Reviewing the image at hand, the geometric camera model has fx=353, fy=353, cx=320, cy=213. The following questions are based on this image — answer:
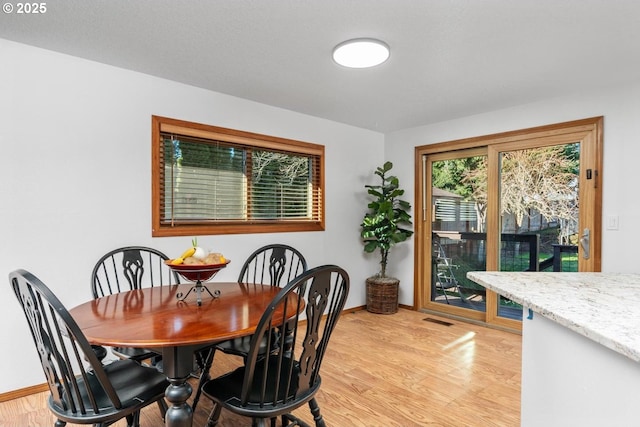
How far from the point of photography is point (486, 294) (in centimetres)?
383

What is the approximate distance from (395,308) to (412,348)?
1.14 meters

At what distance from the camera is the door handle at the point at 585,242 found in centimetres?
309

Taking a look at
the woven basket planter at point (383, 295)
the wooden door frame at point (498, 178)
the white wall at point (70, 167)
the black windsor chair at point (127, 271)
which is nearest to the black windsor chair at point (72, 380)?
→ the black windsor chair at point (127, 271)

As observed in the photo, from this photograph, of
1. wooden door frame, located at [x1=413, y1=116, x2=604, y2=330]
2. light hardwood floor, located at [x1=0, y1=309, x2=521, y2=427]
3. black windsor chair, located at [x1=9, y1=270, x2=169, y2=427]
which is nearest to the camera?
black windsor chair, located at [x1=9, y1=270, x2=169, y2=427]

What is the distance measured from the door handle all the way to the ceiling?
49.1 inches

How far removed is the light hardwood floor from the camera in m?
2.05

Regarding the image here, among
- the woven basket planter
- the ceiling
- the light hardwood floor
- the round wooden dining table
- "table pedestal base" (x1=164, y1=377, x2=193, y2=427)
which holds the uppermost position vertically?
the ceiling

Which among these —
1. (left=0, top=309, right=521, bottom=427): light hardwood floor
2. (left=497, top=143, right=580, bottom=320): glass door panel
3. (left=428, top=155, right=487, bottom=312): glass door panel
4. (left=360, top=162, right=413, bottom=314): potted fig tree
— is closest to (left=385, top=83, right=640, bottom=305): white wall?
(left=497, top=143, right=580, bottom=320): glass door panel

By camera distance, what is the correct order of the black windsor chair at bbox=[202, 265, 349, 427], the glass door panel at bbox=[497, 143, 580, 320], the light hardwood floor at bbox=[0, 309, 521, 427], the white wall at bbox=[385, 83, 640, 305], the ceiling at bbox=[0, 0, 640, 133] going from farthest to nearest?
the glass door panel at bbox=[497, 143, 580, 320], the white wall at bbox=[385, 83, 640, 305], the light hardwood floor at bbox=[0, 309, 521, 427], the ceiling at bbox=[0, 0, 640, 133], the black windsor chair at bbox=[202, 265, 349, 427]

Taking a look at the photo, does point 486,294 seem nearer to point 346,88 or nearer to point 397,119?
point 397,119

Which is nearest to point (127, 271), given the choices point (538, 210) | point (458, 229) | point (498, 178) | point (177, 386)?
point (177, 386)

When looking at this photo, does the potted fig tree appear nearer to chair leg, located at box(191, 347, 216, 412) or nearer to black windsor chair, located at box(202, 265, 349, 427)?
chair leg, located at box(191, 347, 216, 412)

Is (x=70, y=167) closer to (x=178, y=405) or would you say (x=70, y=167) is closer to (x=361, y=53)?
(x=178, y=405)

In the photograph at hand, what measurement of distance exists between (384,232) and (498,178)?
1.35 m
